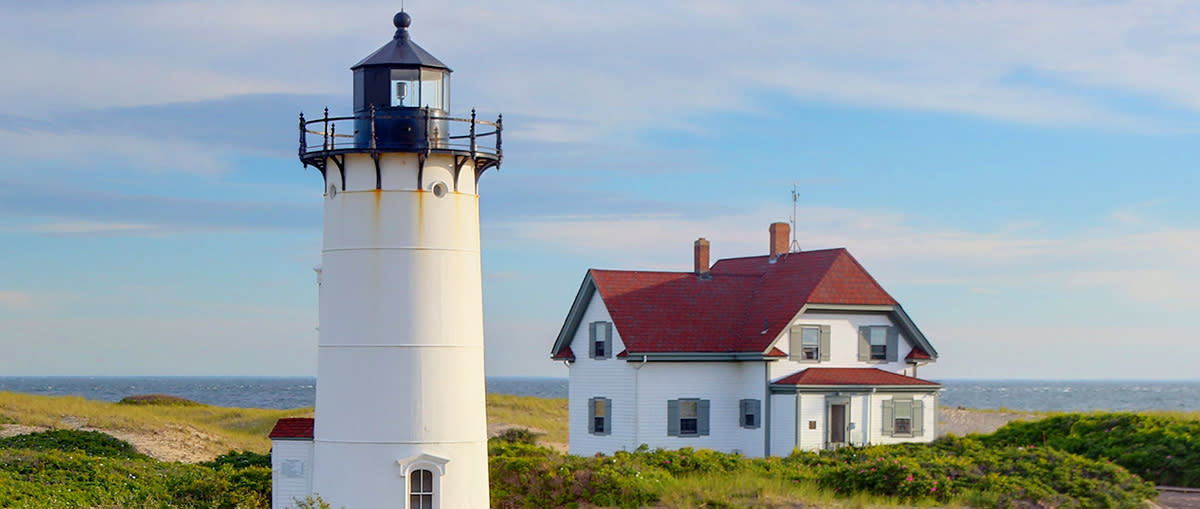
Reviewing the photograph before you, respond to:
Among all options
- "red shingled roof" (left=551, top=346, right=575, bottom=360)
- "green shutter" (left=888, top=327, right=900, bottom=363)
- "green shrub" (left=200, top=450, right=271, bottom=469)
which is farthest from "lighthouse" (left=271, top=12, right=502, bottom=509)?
"green shutter" (left=888, top=327, right=900, bottom=363)

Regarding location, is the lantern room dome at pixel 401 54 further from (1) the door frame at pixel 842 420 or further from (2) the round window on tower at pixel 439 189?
(1) the door frame at pixel 842 420

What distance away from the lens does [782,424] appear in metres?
32.9

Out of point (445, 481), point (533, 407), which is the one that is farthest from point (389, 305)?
point (533, 407)

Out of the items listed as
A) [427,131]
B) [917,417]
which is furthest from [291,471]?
[917,417]

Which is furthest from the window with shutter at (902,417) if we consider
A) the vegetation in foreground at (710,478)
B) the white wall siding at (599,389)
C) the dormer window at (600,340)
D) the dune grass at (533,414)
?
the dune grass at (533,414)

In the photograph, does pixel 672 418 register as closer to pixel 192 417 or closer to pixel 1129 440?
pixel 1129 440

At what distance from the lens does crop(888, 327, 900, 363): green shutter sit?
3519 centimetres

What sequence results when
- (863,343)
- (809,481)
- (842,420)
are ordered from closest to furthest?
(809,481) → (842,420) → (863,343)

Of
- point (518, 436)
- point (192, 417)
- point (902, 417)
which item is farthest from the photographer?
point (192, 417)

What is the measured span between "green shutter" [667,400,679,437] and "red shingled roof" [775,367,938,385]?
8.42 feet

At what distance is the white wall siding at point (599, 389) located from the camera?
109 ft

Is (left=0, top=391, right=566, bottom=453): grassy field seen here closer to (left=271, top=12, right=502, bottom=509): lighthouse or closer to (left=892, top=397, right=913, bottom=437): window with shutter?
(left=892, top=397, right=913, bottom=437): window with shutter

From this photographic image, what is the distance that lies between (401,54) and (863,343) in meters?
18.6

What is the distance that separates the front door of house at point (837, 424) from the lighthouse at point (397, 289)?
15.1 m
